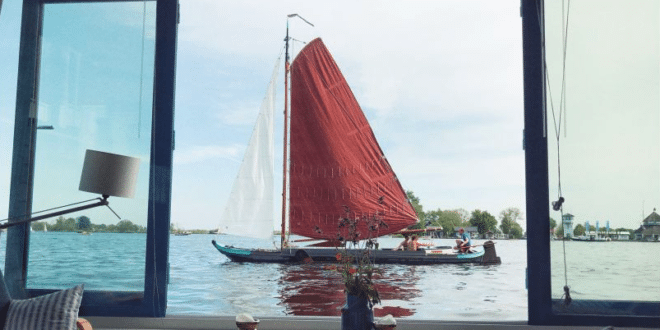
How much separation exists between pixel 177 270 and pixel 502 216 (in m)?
14.7

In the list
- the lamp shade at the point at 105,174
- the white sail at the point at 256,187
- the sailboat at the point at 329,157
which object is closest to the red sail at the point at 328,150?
the sailboat at the point at 329,157

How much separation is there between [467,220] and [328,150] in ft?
50.2

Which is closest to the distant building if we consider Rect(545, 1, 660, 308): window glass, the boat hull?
Rect(545, 1, 660, 308): window glass

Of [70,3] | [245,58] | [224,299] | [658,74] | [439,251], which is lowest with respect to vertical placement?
[224,299]

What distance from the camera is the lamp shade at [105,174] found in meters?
2.09

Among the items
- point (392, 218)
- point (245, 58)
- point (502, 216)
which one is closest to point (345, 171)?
point (392, 218)

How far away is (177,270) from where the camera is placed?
2645 centimetres

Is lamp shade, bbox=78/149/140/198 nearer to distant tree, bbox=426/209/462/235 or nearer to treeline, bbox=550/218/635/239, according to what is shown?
treeline, bbox=550/218/635/239

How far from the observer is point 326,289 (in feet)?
58.9

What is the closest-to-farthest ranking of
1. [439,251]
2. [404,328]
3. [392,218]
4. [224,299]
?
[404,328], [392,218], [224,299], [439,251]

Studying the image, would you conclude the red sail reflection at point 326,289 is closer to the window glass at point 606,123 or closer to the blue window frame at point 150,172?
the blue window frame at point 150,172

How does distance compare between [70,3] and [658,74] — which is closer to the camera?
[658,74]

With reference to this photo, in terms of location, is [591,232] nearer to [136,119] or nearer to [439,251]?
[136,119]

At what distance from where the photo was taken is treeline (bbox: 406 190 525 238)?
2498cm
